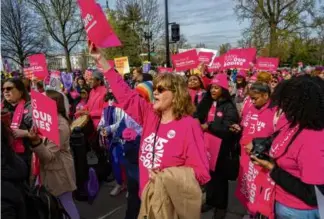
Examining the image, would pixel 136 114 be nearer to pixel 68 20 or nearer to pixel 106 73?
pixel 106 73

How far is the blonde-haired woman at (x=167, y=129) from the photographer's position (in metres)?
2.45

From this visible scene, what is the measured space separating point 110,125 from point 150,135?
2439mm

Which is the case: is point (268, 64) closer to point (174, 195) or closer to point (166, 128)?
point (166, 128)

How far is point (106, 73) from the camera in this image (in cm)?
285

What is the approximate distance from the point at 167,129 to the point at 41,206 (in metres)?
0.99

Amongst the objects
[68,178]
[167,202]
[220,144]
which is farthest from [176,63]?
[167,202]

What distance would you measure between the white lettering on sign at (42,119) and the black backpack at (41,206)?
18.8 inches

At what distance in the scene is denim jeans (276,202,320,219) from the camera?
2197 mm

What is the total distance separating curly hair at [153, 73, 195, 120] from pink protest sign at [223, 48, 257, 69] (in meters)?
6.02

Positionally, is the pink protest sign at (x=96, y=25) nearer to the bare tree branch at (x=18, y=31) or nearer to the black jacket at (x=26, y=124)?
the black jacket at (x=26, y=124)

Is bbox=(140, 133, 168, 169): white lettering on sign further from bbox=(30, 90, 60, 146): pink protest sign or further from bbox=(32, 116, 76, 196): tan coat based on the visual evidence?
bbox=(32, 116, 76, 196): tan coat

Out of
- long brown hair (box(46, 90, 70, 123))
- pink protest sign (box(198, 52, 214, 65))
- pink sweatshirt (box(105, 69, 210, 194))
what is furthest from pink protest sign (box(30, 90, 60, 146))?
pink protest sign (box(198, 52, 214, 65))

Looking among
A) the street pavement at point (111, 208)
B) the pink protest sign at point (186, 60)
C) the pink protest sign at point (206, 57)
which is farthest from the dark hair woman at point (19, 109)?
the pink protest sign at point (206, 57)

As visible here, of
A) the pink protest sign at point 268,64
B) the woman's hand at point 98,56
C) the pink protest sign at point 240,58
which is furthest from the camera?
the pink protest sign at point 268,64
